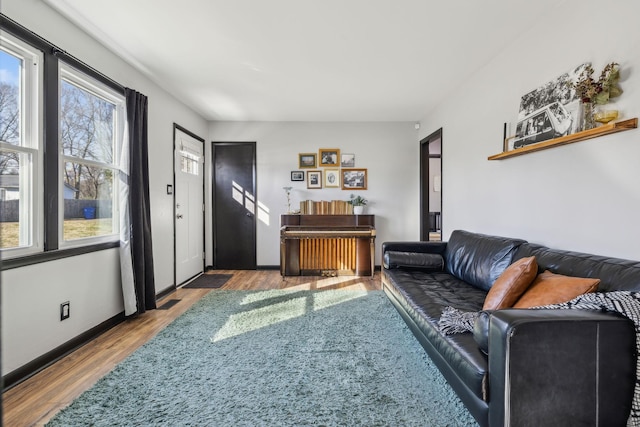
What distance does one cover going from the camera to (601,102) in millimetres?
1912

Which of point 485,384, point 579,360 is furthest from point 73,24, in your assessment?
point 579,360

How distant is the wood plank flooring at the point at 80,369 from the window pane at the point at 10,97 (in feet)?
4.96

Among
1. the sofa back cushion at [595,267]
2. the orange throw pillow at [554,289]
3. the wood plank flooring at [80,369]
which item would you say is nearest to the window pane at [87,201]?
the wood plank flooring at [80,369]

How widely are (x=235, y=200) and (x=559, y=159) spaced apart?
167 inches

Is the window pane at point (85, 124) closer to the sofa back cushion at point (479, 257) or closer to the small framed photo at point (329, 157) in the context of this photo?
the small framed photo at point (329, 157)

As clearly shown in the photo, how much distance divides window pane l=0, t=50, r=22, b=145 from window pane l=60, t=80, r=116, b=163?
328mm

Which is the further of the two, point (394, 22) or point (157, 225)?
point (157, 225)

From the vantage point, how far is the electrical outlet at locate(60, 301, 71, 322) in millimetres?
2400

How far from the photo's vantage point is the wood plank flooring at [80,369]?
1832 mm

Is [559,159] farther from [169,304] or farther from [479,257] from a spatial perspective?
[169,304]

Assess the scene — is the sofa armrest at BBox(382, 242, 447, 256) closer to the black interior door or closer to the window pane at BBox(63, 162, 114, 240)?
the black interior door

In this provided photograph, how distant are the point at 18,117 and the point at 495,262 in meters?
3.40

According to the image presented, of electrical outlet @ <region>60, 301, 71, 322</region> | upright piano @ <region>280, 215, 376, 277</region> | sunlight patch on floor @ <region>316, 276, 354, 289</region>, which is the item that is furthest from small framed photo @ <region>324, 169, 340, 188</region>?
electrical outlet @ <region>60, 301, 71, 322</region>

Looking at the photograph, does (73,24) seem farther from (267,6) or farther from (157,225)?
(157,225)
